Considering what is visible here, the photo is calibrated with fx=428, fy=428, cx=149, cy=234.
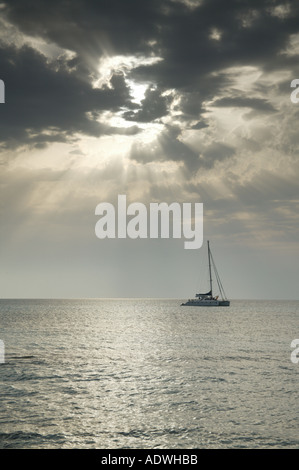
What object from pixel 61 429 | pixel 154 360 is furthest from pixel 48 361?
pixel 61 429

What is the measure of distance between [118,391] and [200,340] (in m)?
44.3

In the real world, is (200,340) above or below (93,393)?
above

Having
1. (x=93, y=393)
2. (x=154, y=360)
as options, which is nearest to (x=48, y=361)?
(x=154, y=360)

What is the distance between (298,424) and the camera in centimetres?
2642

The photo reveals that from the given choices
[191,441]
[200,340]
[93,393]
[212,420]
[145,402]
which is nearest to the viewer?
[191,441]

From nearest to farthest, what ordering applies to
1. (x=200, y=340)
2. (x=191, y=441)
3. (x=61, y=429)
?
1. (x=191, y=441)
2. (x=61, y=429)
3. (x=200, y=340)

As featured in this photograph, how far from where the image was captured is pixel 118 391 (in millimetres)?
35094

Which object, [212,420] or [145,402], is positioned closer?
[212,420]

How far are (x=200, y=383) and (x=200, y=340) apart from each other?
39.9 metres

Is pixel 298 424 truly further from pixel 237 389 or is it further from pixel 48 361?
pixel 48 361
